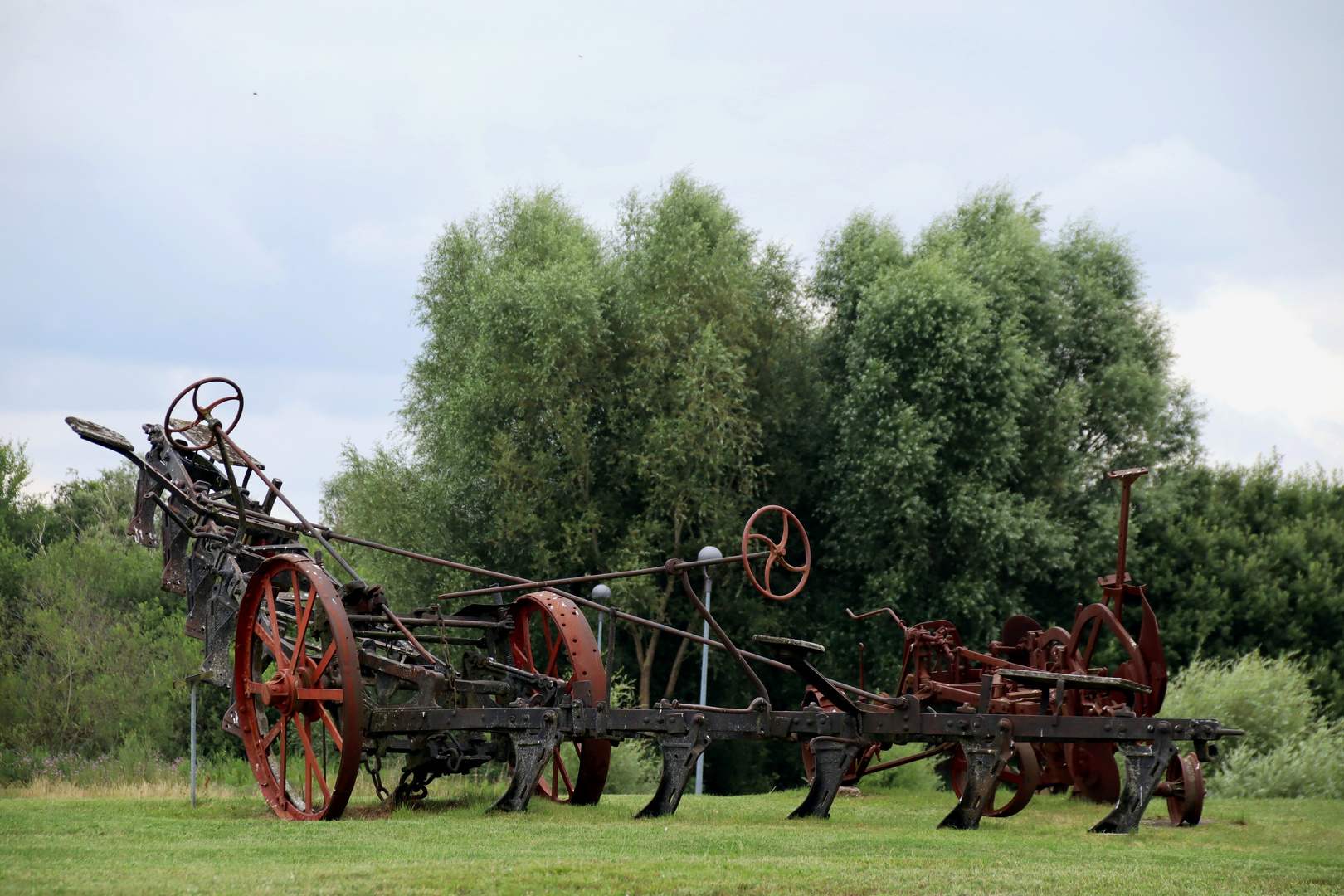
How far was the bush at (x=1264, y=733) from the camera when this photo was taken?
1617 cm

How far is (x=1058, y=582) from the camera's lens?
25.0 metres

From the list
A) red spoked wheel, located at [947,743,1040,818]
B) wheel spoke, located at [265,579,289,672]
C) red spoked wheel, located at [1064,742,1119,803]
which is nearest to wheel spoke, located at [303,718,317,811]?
wheel spoke, located at [265,579,289,672]

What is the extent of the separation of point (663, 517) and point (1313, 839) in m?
16.0

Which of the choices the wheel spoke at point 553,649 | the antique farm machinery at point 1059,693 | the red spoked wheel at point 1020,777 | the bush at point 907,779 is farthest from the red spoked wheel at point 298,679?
the bush at point 907,779

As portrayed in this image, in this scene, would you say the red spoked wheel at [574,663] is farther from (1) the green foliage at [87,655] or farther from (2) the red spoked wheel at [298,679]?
(1) the green foliage at [87,655]

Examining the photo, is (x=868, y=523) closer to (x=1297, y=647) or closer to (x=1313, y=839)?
(x=1297, y=647)

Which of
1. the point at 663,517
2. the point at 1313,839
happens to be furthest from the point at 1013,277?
the point at 1313,839

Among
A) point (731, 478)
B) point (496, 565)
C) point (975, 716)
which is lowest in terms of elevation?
point (975, 716)

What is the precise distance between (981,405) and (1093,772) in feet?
38.4

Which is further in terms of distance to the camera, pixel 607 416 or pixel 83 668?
pixel 607 416

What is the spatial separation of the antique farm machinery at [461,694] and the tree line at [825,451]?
12690mm

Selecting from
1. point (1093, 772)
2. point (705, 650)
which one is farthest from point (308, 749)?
point (705, 650)

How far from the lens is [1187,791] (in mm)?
9953

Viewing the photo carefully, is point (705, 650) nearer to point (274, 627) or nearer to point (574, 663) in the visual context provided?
point (574, 663)
